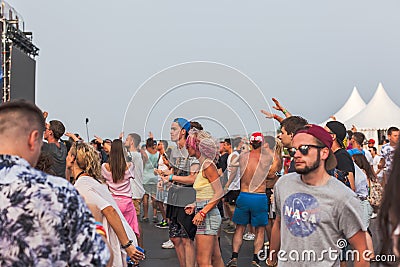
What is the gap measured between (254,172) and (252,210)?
0.54 metres

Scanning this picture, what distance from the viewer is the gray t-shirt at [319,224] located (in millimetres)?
4445

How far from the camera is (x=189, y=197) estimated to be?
730cm

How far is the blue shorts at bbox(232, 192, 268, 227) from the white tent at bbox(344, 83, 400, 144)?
856 inches

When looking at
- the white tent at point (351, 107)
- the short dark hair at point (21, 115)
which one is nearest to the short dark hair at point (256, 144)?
the short dark hair at point (21, 115)

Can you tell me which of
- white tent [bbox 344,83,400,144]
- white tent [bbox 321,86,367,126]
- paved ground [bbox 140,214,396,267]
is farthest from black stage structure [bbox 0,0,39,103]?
white tent [bbox 321,86,367,126]

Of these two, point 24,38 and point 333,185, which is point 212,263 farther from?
point 24,38

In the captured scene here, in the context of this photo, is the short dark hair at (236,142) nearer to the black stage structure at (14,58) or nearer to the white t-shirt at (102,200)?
the black stage structure at (14,58)

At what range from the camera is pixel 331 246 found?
4.46 m

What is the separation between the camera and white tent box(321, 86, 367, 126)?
1588 inches

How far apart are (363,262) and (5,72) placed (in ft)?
47.5

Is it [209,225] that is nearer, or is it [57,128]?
[209,225]

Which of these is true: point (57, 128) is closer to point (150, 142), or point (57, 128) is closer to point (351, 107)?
point (150, 142)

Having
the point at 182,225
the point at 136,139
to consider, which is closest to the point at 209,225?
the point at 182,225

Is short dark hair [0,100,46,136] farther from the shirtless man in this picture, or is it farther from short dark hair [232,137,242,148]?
short dark hair [232,137,242,148]
